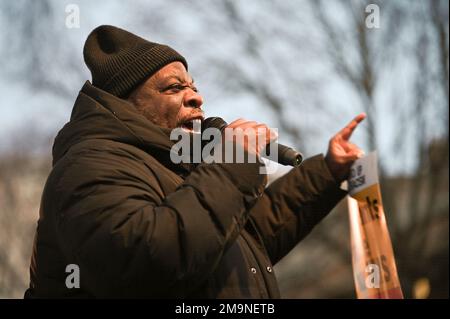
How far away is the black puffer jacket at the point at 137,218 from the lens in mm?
2357

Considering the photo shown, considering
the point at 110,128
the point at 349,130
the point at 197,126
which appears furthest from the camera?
the point at 349,130

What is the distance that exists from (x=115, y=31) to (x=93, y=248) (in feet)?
4.65

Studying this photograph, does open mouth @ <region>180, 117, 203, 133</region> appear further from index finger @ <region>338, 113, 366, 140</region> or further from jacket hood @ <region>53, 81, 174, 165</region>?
index finger @ <region>338, 113, 366, 140</region>

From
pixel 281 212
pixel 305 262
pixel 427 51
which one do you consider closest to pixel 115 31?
pixel 281 212

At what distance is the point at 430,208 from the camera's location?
1187 cm

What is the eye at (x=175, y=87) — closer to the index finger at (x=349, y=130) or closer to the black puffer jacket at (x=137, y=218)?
the black puffer jacket at (x=137, y=218)

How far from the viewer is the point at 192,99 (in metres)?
3.33

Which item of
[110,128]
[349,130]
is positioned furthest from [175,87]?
[349,130]

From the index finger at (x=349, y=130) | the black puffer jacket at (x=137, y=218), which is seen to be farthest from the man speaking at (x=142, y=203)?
the index finger at (x=349, y=130)

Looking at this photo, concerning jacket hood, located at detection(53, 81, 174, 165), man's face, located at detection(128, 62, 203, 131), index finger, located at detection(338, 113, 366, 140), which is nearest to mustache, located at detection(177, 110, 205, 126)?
man's face, located at detection(128, 62, 203, 131)

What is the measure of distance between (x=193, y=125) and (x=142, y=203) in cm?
86

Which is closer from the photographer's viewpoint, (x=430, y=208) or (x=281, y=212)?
(x=281, y=212)

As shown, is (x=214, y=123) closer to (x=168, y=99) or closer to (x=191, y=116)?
(x=191, y=116)
